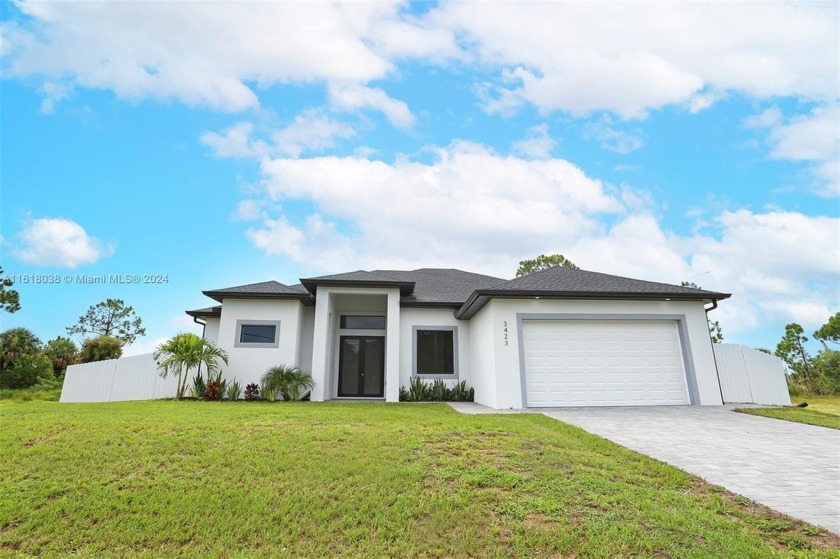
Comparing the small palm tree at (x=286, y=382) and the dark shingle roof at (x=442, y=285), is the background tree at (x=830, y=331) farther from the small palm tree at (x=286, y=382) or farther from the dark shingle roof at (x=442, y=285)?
the small palm tree at (x=286, y=382)

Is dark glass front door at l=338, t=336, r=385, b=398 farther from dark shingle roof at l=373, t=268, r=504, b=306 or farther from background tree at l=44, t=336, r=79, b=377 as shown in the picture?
background tree at l=44, t=336, r=79, b=377

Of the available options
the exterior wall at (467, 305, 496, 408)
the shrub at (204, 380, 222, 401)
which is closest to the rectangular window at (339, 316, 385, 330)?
the exterior wall at (467, 305, 496, 408)

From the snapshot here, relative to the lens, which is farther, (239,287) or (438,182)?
(438,182)

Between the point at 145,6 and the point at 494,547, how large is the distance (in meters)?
12.8

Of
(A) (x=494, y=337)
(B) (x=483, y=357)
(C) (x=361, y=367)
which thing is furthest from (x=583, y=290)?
(C) (x=361, y=367)

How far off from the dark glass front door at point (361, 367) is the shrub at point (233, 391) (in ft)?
11.5

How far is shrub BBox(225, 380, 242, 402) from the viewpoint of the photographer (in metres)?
12.1

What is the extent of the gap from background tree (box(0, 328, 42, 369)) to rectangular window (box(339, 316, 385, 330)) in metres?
17.4

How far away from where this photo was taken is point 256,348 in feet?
42.5

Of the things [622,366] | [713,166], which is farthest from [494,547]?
[713,166]

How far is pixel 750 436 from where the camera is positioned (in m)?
6.69

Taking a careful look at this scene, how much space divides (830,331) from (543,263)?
16466mm

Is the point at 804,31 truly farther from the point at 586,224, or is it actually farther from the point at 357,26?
the point at 357,26

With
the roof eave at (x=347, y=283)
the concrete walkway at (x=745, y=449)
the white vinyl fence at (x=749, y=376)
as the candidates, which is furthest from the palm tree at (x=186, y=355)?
the white vinyl fence at (x=749, y=376)
